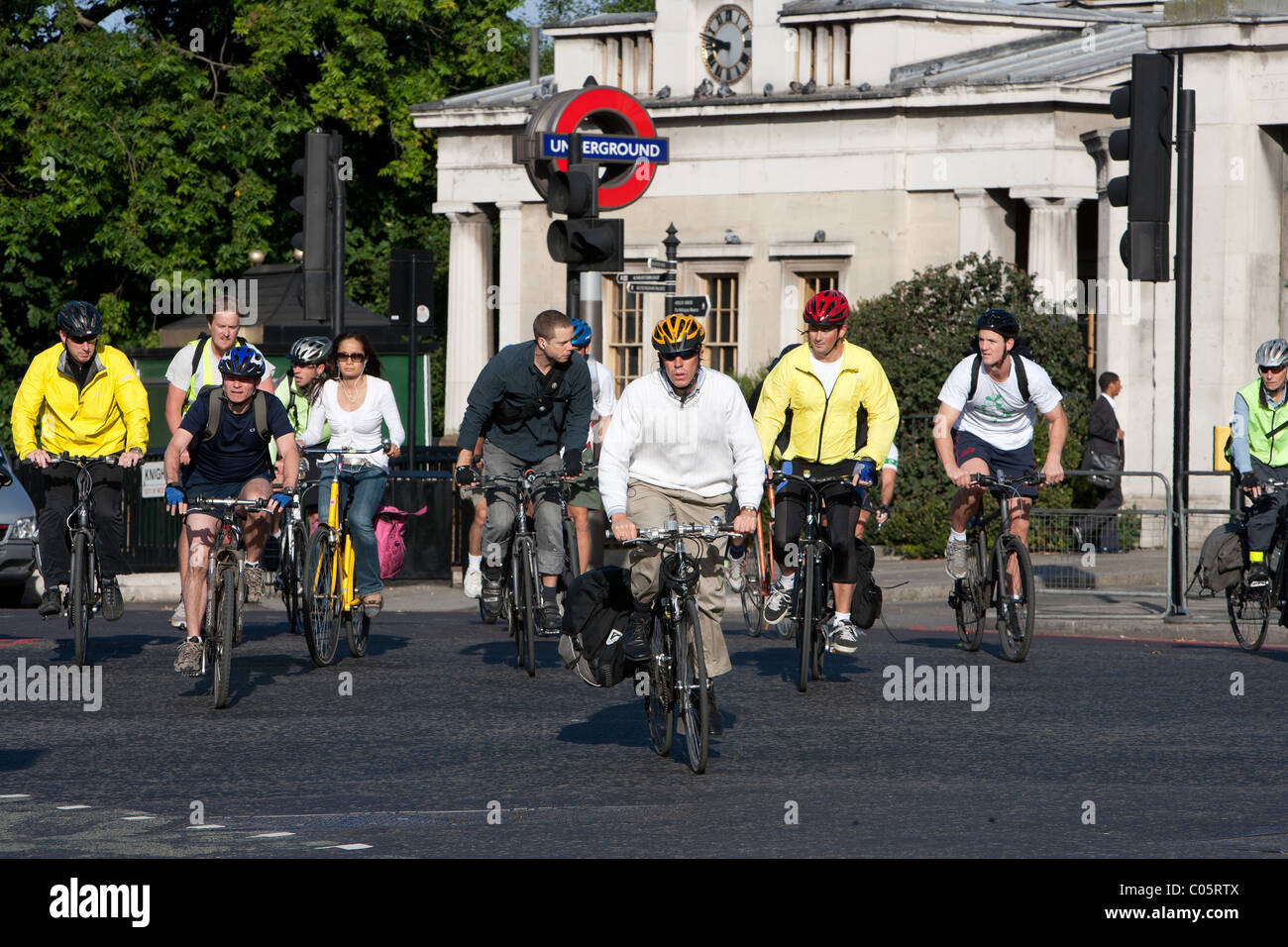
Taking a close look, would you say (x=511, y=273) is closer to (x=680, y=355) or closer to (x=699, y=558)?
(x=680, y=355)

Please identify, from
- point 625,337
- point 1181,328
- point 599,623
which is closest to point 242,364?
point 599,623

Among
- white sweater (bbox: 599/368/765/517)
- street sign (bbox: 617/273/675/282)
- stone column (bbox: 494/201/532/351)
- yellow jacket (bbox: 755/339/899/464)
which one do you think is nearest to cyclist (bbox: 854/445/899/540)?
yellow jacket (bbox: 755/339/899/464)

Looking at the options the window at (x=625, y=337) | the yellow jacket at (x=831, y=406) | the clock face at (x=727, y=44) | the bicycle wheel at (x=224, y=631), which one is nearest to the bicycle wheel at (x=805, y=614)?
the yellow jacket at (x=831, y=406)

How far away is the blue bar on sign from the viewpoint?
15.3 metres

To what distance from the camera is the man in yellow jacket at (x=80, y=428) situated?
12.7 m

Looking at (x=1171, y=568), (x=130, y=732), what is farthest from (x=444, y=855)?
(x=1171, y=568)

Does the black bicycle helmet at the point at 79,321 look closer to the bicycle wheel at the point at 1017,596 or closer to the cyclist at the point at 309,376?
the cyclist at the point at 309,376

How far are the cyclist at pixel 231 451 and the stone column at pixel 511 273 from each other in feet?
94.8

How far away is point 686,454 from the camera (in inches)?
385

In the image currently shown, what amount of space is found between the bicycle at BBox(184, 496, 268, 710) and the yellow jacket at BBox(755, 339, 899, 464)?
2778 mm

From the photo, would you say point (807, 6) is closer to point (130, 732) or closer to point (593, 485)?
point (593, 485)

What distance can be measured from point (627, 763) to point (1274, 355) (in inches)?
243

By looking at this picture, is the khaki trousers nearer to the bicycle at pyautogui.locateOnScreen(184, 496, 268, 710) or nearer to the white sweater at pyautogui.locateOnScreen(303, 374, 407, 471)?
the bicycle at pyautogui.locateOnScreen(184, 496, 268, 710)
